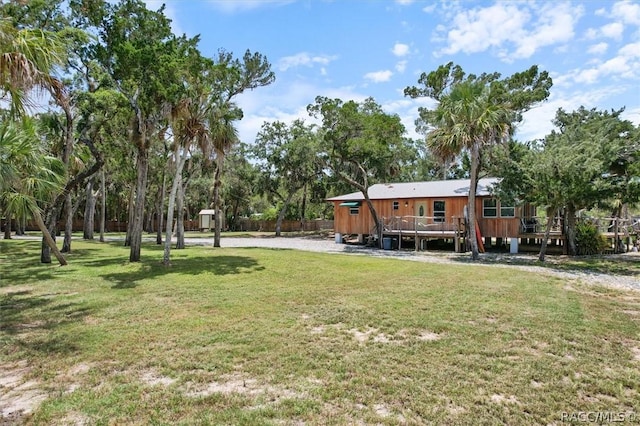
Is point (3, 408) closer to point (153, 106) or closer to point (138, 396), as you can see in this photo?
point (138, 396)

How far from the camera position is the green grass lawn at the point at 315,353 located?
3305 mm

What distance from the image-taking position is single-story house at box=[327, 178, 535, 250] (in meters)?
20.1

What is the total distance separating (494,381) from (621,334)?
3.05 metres

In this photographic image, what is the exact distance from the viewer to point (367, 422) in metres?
3.07

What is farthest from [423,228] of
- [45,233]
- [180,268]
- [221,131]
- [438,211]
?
[45,233]

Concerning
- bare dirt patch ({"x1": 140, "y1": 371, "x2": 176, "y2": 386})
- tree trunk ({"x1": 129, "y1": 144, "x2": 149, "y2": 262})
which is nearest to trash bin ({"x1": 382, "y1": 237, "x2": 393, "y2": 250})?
tree trunk ({"x1": 129, "y1": 144, "x2": 149, "y2": 262})

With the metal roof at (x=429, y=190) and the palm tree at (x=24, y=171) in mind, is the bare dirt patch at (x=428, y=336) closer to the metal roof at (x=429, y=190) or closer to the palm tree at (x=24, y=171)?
the palm tree at (x=24, y=171)

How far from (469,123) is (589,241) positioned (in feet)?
30.3

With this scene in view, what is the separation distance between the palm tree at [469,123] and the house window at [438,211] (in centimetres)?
606

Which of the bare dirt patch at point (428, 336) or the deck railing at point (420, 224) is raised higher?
the deck railing at point (420, 224)

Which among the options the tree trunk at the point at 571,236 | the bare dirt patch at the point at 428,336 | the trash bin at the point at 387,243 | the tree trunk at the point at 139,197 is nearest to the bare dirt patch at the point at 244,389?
the bare dirt patch at the point at 428,336

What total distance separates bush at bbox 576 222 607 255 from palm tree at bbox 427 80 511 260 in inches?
287

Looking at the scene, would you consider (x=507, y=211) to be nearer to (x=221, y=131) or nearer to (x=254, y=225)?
(x=221, y=131)

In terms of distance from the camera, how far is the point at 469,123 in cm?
1506
